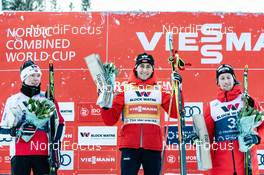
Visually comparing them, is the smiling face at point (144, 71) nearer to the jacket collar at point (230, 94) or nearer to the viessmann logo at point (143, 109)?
the viessmann logo at point (143, 109)

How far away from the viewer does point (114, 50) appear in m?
6.43

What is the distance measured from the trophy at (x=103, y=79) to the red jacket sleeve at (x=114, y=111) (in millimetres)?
147

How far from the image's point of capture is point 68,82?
6.43 metres

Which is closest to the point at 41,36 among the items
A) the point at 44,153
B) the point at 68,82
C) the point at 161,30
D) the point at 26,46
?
the point at 26,46

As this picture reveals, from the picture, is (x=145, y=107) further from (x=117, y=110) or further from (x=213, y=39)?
(x=213, y=39)

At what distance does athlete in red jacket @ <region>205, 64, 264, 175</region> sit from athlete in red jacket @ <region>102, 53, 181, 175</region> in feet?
1.52

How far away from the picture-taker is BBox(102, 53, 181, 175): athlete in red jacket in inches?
193

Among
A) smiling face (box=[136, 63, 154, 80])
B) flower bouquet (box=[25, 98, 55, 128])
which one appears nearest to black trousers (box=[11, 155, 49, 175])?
flower bouquet (box=[25, 98, 55, 128])

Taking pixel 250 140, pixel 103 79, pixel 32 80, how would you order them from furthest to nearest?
pixel 32 80
pixel 103 79
pixel 250 140

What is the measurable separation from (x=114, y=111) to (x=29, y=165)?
1.04 meters

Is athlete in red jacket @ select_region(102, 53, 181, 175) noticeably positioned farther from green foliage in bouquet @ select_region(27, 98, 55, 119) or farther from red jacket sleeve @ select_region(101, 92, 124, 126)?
green foliage in bouquet @ select_region(27, 98, 55, 119)

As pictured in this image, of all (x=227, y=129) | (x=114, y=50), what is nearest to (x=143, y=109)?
(x=227, y=129)

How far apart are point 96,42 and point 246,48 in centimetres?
200

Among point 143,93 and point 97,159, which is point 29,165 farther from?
point 97,159
